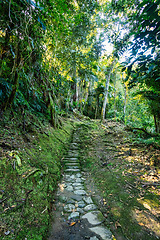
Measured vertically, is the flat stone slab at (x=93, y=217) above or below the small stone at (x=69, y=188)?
above

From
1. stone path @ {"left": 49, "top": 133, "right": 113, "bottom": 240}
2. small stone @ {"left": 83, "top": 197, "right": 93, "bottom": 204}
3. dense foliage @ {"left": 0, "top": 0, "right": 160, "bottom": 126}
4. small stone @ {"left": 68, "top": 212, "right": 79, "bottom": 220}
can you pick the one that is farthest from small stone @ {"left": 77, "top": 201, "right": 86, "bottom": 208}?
dense foliage @ {"left": 0, "top": 0, "right": 160, "bottom": 126}

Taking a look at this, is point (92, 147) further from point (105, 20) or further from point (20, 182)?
point (105, 20)

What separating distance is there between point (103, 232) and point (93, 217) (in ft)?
1.21

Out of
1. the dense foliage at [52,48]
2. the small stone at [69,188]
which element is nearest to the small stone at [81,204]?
the small stone at [69,188]

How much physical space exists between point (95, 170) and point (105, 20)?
1221cm

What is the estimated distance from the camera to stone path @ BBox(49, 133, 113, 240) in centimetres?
217

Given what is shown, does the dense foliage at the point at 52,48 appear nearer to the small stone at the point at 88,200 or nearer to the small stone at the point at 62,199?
the small stone at the point at 62,199

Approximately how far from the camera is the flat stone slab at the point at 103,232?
6.93 feet

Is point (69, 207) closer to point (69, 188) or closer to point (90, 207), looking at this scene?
point (90, 207)

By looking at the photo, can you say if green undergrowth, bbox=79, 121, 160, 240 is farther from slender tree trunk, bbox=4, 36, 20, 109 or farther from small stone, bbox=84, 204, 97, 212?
slender tree trunk, bbox=4, 36, 20, 109

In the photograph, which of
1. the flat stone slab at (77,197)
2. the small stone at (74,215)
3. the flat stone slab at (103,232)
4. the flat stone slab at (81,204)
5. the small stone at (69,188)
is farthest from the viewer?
the small stone at (69,188)

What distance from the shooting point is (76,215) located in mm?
2619

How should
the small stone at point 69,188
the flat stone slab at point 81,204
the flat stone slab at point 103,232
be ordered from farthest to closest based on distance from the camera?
the small stone at point 69,188
the flat stone slab at point 81,204
the flat stone slab at point 103,232

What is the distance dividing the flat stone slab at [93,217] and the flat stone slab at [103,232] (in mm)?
122
